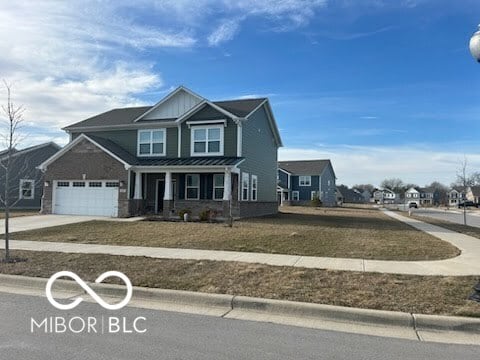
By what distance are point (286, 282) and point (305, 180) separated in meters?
58.1

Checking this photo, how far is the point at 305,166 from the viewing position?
6712 cm

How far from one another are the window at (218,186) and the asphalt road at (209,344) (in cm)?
1947

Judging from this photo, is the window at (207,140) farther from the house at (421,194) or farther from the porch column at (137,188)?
the house at (421,194)

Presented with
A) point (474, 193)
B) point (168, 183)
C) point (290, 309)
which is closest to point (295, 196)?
point (168, 183)

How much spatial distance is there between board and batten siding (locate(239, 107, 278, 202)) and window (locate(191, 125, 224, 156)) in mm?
1424

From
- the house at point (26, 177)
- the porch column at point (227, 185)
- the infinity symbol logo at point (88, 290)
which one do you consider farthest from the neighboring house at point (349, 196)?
the infinity symbol logo at point (88, 290)

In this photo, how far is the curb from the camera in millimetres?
6113

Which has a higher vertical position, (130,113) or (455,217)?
(130,113)

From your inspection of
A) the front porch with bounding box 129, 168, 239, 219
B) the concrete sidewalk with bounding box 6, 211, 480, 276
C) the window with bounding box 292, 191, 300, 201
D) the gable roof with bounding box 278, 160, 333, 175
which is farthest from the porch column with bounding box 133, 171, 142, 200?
the gable roof with bounding box 278, 160, 333, 175

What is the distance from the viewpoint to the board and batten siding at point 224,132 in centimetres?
2545

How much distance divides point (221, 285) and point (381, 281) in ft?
9.85

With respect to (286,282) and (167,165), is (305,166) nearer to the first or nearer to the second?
(167,165)

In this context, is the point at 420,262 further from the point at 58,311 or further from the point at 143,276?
the point at 58,311
